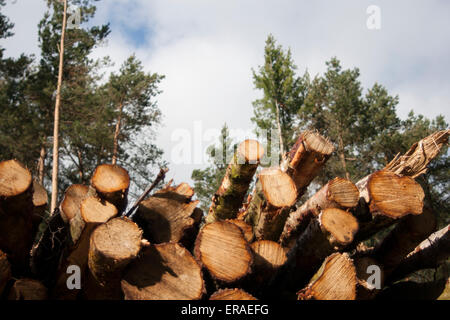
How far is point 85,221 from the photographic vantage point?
107 inches

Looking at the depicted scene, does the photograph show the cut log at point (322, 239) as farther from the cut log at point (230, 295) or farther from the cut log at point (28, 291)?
the cut log at point (28, 291)

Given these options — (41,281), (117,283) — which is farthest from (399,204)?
(41,281)

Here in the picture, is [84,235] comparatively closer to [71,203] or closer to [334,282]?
[71,203]

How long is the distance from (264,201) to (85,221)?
4.48 ft

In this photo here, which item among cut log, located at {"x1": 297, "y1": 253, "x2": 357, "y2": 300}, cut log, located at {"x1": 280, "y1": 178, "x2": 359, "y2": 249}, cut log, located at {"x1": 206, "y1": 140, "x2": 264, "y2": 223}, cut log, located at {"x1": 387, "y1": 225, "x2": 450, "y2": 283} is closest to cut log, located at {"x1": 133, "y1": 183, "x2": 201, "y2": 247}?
cut log, located at {"x1": 206, "y1": 140, "x2": 264, "y2": 223}

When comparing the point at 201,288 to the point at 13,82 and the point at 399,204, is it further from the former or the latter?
the point at 13,82

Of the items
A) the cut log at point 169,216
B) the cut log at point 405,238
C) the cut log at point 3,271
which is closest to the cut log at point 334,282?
the cut log at point 405,238

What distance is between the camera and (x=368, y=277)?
3.04 metres

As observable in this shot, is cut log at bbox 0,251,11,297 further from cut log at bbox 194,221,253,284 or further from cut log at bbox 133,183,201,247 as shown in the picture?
cut log at bbox 194,221,253,284

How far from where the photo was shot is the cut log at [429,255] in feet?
11.6

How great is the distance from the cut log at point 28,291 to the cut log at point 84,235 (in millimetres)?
113

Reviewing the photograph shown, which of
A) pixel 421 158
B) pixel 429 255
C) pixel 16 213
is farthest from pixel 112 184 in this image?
pixel 429 255

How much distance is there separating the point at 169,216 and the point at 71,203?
833 millimetres

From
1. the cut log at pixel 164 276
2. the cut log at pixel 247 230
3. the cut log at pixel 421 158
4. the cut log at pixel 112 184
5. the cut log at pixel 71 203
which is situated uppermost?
the cut log at pixel 421 158
